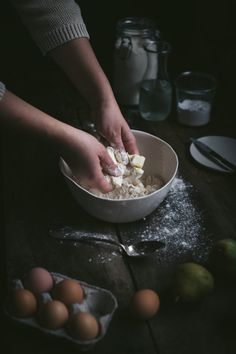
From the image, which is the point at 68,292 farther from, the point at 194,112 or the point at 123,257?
the point at 194,112

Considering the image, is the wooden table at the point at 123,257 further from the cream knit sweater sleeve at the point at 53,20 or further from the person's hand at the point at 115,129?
the cream knit sweater sleeve at the point at 53,20

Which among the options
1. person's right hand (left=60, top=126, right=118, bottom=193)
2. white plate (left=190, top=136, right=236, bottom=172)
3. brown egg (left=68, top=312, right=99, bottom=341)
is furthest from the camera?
white plate (left=190, top=136, right=236, bottom=172)

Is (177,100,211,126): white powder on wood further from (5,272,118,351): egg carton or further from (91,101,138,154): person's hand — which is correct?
(5,272,118,351): egg carton

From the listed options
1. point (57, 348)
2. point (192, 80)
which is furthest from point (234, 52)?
point (57, 348)

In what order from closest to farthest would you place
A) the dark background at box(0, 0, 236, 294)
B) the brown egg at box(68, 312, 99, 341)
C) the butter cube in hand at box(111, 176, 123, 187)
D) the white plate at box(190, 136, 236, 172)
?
the brown egg at box(68, 312, 99, 341), the butter cube in hand at box(111, 176, 123, 187), the white plate at box(190, 136, 236, 172), the dark background at box(0, 0, 236, 294)

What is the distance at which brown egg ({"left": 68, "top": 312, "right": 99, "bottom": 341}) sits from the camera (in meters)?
0.87

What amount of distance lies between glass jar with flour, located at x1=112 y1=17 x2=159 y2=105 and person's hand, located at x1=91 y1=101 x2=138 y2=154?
1.75ft

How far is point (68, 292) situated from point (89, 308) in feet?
0.20

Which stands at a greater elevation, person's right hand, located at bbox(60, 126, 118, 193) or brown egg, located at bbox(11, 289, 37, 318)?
person's right hand, located at bbox(60, 126, 118, 193)

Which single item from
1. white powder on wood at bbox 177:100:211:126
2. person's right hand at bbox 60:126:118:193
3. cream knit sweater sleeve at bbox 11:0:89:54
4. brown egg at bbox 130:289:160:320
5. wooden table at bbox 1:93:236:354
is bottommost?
white powder on wood at bbox 177:100:211:126

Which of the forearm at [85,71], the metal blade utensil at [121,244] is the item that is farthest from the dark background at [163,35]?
the metal blade utensil at [121,244]

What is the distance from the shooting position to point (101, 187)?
3.87 feet

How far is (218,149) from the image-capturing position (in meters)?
1.64

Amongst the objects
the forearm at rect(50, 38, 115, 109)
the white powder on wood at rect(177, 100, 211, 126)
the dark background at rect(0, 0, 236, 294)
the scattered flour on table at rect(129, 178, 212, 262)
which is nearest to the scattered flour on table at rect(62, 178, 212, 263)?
the scattered flour on table at rect(129, 178, 212, 262)
